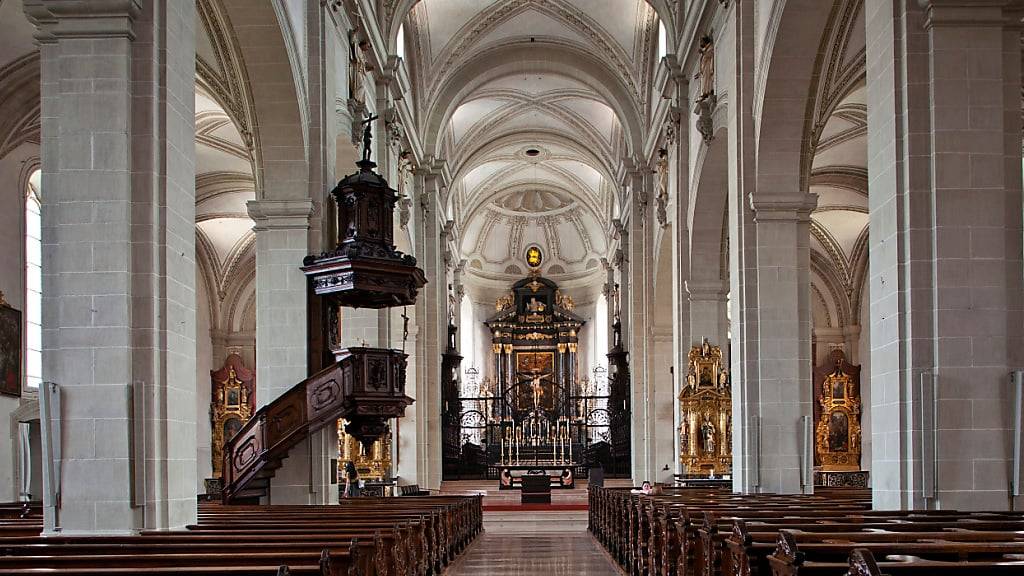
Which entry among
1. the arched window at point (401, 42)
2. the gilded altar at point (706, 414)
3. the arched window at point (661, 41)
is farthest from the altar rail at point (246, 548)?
the arched window at point (661, 41)

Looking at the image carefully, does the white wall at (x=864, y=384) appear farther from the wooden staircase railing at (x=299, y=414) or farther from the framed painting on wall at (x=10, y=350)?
the framed painting on wall at (x=10, y=350)

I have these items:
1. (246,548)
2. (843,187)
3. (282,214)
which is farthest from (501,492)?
(246,548)

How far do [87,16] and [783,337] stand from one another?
865 cm

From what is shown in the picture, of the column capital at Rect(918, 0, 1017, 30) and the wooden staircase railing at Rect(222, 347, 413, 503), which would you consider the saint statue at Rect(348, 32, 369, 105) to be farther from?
the column capital at Rect(918, 0, 1017, 30)

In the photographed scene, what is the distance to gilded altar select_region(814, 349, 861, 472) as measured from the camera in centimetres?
2825

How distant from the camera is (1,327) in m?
17.0

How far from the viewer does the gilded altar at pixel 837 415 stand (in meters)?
28.2

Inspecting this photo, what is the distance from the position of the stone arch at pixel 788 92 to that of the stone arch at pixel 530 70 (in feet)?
41.4

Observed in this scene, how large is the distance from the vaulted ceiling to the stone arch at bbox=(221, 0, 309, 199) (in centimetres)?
1083

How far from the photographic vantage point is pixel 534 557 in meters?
13.6

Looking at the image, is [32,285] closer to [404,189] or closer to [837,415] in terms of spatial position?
[404,189]

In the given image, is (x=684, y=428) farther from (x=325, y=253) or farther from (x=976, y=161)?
(x=976, y=161)

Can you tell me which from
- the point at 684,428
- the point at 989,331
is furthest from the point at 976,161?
the point at 684,428

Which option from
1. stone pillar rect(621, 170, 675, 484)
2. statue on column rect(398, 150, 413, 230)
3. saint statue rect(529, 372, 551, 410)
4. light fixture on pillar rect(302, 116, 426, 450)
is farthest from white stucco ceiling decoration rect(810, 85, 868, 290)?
saint statue rect(529, 372, 551, 410)
